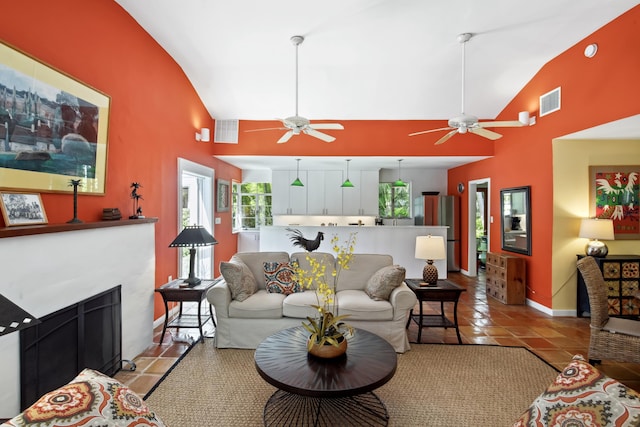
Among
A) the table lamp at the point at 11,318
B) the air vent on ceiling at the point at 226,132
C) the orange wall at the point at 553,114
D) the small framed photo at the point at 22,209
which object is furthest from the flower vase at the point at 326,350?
the air vent on ceiling at the point at 226,132

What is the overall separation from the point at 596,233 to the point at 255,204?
6998 millimetres

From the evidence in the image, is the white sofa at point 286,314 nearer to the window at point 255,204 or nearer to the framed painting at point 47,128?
the framed painting at point 47,128

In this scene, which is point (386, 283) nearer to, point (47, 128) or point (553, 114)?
point (47, 128)

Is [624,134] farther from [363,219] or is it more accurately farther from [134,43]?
[134,43]

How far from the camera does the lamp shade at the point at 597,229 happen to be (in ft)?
14.0

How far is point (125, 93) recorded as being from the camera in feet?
11.7

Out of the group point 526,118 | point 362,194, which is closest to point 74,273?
point 526,118

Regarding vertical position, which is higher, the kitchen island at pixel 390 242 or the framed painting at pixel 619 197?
the framed painting at pixel 619 197

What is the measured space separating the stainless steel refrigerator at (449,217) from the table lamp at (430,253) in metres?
4.17

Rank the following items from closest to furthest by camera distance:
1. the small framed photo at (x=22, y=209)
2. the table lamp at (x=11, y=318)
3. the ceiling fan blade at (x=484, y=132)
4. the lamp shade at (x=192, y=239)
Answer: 1. the table lamp at (x=11, y=318)
2. the small framed photo at (x=22, y=209)
3. the lamp shade at (x=192, y=239)
4. the ceiling fan blade at (x=484, y=132)

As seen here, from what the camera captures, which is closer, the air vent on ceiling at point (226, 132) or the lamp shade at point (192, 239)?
the lamp shade at point (192, 239)

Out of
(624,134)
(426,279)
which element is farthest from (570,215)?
(426,279)

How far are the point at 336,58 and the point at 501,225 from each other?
4.01m

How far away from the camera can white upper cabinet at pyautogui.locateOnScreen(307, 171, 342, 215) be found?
844cm
